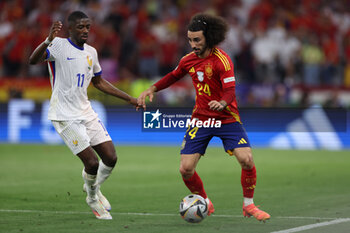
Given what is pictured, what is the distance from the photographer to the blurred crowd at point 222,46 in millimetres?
21469

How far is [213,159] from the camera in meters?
17.5

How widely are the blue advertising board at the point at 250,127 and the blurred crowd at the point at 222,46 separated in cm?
114

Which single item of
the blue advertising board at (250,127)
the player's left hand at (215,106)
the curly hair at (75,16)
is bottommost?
the blue advertising board at (250,127)

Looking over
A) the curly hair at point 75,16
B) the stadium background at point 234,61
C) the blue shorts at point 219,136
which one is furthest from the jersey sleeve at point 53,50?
the stadium background at point 234,61

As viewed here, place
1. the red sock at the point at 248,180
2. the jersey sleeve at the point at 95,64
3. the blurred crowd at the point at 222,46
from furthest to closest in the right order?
the blurred crowd at the point at 222,46, the jersey sleeve at the point at 95,64, the red sock at the point at 248,180

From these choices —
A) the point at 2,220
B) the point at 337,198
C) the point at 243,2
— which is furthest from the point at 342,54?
the point at 2,220

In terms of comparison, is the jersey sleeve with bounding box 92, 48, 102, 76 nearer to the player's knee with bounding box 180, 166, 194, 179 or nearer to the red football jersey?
the red football jersey

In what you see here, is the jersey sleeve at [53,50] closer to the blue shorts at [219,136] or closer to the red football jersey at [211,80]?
the red football jersey at [211,80]

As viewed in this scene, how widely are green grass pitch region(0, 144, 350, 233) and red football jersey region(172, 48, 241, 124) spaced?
1.24m

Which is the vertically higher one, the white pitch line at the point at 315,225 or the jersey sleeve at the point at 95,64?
the jersey sleeve at the point at 95,64

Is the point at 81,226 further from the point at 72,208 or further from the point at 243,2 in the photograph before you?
the point at 243,2

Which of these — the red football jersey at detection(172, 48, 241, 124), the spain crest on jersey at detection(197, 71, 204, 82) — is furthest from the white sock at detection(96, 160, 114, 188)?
the spain crest on jersey at detection(197, 71, 204, 82)

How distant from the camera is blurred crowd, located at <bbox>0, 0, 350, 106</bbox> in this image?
70.4 ft

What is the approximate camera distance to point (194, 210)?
27.3 ft
